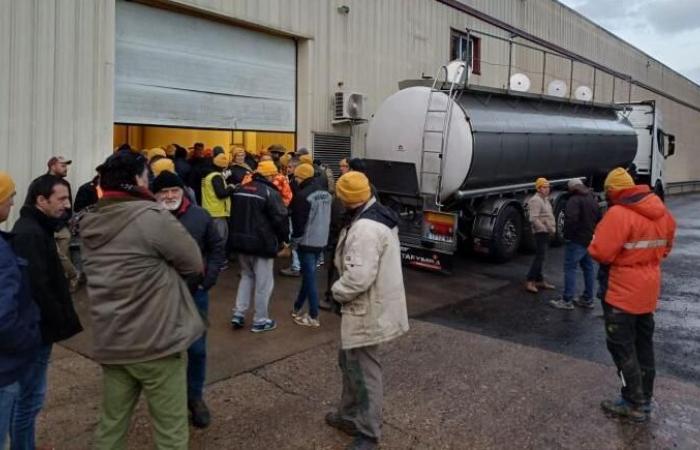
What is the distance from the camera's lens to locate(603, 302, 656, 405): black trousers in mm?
4117

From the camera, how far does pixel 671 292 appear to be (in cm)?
860

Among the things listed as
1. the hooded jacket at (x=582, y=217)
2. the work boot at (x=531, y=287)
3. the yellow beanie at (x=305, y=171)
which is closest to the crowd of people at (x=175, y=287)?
the yellow beanie at (x=305, y=171)

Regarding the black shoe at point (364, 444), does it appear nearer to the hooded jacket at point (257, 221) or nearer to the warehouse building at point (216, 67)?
the hooded jacket at point (257, 221)

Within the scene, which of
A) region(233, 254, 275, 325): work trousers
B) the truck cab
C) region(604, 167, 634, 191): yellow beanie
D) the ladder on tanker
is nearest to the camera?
region(604, 167, 634, 191): yellow beanie

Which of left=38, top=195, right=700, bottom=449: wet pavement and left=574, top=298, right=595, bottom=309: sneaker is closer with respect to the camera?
left=38, top=195, right=700, bottom=449: wet pavement

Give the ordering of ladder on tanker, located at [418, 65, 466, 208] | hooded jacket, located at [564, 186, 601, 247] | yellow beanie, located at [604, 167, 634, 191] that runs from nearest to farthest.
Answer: yellow beanie, located at [604, 167, 634, 191]
hooded jacket, located at [564, 186, 601, 247]
ladder on tanker, located at [418, 65, 466, 208]

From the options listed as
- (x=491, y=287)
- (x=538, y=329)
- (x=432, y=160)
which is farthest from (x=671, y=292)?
(x=432, y=160)

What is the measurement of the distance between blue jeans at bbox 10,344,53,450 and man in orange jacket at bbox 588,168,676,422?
3656 mm

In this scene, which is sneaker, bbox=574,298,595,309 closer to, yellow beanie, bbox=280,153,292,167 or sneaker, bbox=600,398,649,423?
sneaker, bbox=600,398,649,423

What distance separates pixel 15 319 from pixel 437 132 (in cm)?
745

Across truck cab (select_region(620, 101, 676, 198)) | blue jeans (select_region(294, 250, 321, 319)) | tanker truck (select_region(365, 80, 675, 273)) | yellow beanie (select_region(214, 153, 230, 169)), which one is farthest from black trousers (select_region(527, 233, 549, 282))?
truck cab (select_region(620, 101, 676, 198))

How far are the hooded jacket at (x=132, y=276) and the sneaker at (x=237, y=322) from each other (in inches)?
126

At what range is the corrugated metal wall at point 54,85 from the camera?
7.01m

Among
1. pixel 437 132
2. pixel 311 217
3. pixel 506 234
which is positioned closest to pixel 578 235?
pixel 437 132
